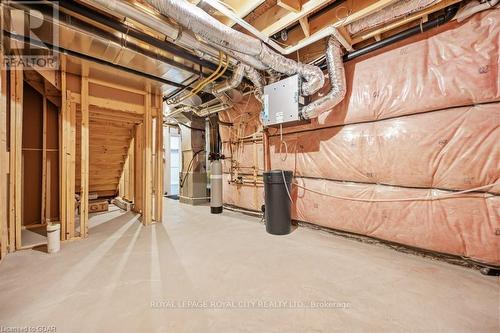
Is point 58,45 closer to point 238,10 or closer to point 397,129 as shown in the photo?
point 238,10

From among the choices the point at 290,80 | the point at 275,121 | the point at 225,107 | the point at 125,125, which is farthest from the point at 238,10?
the point at 125,125

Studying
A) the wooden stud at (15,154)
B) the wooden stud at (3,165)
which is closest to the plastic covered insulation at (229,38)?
the wooden stud at (3,165)

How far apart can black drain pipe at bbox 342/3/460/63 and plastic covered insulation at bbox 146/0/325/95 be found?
1.50 feet

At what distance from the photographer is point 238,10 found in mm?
1993

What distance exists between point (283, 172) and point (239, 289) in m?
1.58

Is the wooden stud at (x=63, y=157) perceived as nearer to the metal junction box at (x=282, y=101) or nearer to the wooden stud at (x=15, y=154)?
the wooden stud at (x=15, y=154)

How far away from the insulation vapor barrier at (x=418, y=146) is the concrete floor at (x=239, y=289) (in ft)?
1.10

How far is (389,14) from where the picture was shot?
6.61ft

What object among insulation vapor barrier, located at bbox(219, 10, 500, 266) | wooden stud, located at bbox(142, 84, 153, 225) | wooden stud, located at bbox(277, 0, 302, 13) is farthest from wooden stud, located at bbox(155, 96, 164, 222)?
wooden stud, located at bbox(277, 0, 302, 13)

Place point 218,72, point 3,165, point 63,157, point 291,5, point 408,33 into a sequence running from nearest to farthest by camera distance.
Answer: point 291,5 → point 3,165 → point 408,33 → point 63,157 → point 218,72

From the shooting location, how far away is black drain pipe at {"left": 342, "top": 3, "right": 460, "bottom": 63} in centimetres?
196

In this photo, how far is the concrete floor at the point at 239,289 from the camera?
1220 mm

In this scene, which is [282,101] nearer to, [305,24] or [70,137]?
[305,24]

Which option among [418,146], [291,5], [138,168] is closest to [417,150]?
[418,146]
